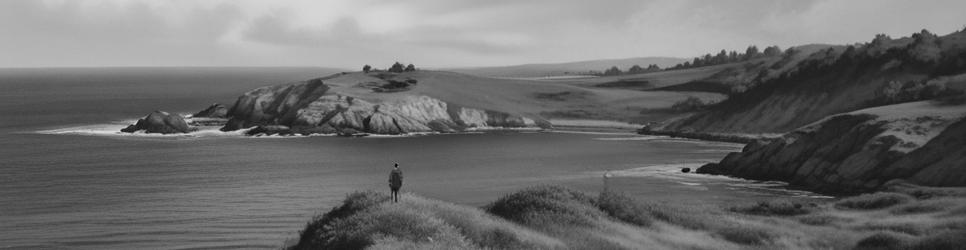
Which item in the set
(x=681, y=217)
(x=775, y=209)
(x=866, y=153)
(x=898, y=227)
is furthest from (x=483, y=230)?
(x=866, y=153)

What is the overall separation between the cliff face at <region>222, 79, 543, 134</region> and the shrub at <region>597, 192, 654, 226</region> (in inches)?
4135

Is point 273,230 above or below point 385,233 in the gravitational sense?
below

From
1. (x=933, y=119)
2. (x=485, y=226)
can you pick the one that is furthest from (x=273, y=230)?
(x=933, y=119)

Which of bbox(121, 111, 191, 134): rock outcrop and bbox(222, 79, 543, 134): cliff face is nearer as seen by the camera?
bbox(121, 111, 191, 134): rock outcrop

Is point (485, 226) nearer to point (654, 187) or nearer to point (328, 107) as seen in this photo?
point (654, 187)

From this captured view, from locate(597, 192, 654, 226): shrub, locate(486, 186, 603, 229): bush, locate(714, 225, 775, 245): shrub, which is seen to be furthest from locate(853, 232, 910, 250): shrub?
locate(486, 186, 603, 229): bush

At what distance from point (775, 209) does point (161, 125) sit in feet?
355

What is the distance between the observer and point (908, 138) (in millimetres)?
84625

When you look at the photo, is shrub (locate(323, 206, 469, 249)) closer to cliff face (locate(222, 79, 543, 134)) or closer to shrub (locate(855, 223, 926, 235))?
shrub (locate(855, 223, 926, 235))

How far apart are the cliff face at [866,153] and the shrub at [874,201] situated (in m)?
14.4

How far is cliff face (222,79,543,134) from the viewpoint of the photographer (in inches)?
6166

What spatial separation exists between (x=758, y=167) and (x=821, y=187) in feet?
35.8

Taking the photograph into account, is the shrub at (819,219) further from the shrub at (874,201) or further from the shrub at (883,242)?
the shrub at (883,242)

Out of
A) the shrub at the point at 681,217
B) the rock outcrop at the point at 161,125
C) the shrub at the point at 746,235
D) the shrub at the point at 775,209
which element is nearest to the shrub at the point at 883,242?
the shrub at the point at 746,235
